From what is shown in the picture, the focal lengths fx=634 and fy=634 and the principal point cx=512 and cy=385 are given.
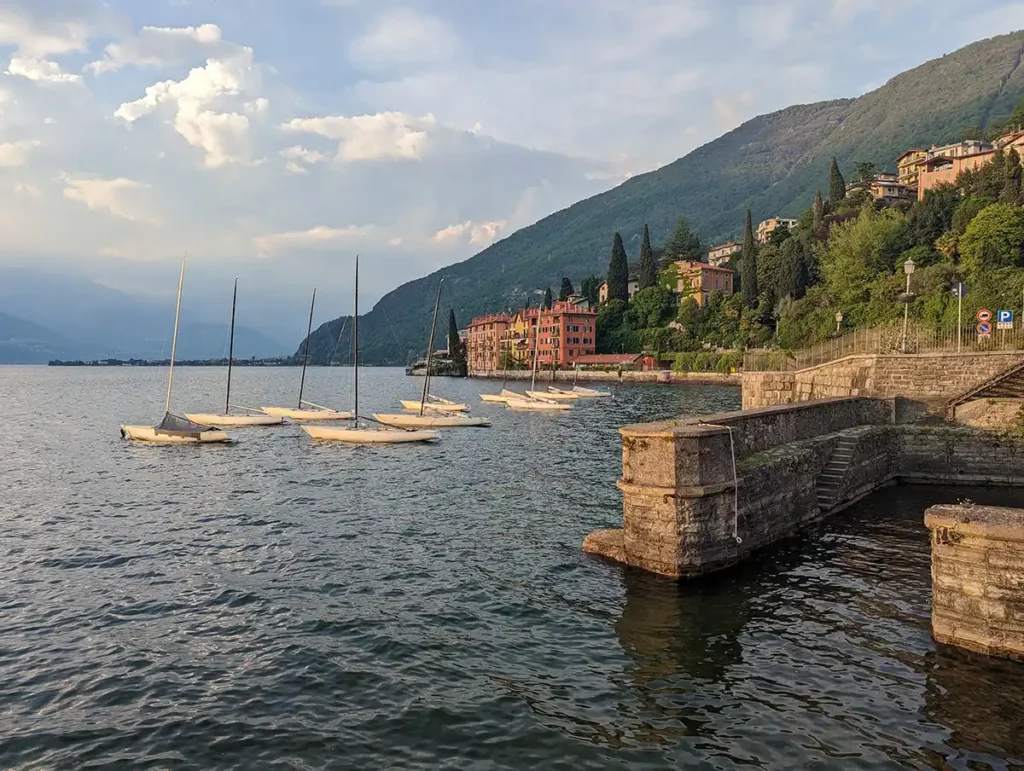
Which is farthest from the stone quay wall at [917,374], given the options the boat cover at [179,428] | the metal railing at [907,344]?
the boat cover at [179,428]

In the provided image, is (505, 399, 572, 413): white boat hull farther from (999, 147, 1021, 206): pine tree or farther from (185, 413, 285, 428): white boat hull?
(999, 147, 1021, 206): pine tree

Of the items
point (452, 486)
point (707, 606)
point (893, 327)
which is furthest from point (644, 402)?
point (707, 606)

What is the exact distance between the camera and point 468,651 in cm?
1039

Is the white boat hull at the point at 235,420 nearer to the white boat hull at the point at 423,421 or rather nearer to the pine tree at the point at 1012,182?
the white boat hull at the point at 423,421

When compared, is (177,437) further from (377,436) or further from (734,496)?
(734,496)

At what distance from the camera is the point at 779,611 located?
11.5 metres

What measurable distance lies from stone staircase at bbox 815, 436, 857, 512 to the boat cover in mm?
34567

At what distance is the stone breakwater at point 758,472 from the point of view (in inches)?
496

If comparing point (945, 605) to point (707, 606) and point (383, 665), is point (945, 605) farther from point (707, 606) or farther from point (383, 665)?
point (383, 665)

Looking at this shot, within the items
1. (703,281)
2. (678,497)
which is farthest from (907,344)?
(703,281)

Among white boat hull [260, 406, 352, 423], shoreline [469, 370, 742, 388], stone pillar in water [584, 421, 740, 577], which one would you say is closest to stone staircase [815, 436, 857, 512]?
stone pillar in water [584, 421, 740, 577]

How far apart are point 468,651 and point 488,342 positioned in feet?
513

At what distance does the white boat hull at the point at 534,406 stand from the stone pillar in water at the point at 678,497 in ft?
160

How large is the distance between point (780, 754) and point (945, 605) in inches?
161
